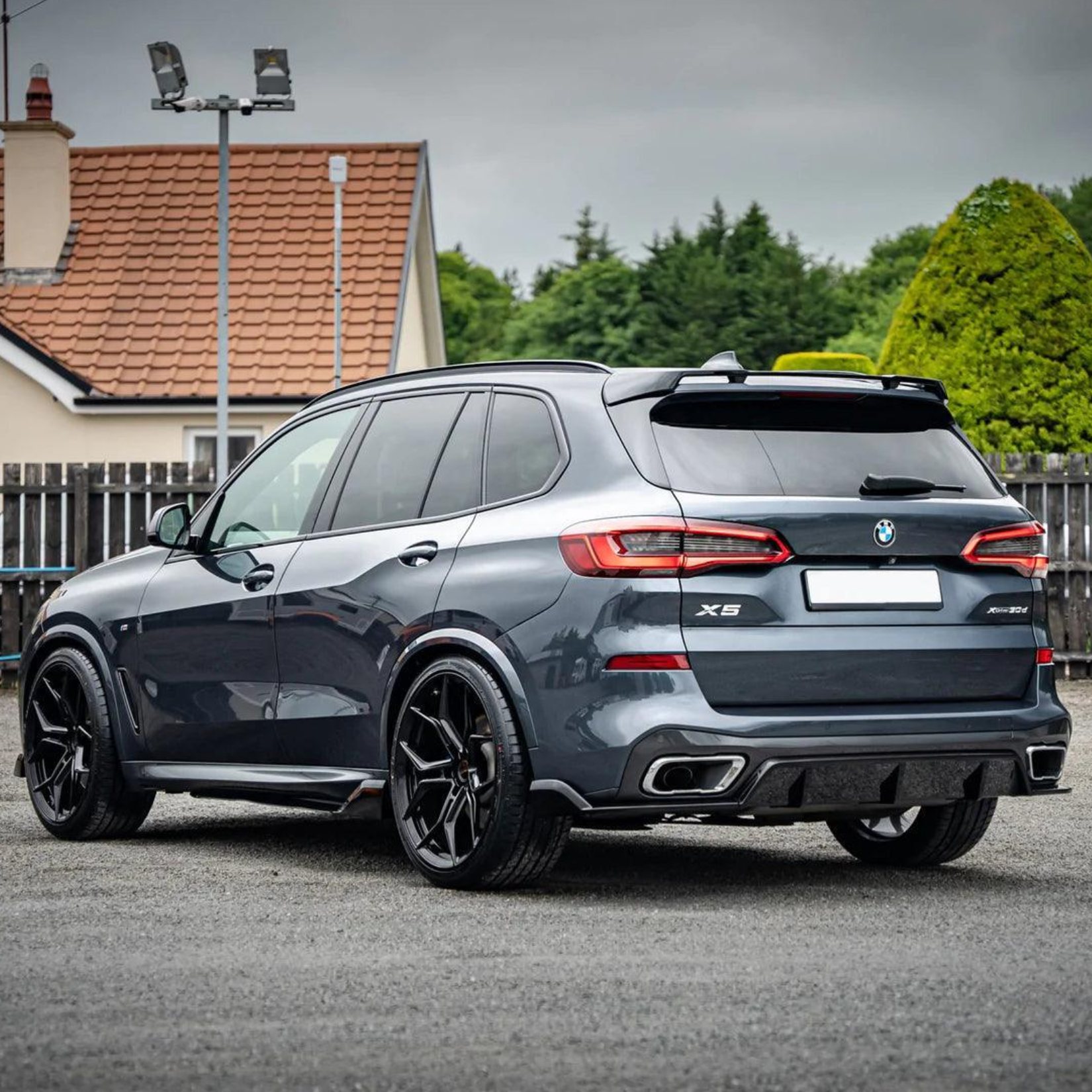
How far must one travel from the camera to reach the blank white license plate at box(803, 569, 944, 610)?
22.9 feet

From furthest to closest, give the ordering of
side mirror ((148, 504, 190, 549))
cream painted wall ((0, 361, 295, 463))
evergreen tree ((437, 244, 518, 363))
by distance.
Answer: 1. evergreen tree ((437, 244, 518, 363))
2. cream painted wall ((0, 361, 295, 463))
3. side mirror ((148, 504, 190, 549))

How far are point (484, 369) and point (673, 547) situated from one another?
152cm

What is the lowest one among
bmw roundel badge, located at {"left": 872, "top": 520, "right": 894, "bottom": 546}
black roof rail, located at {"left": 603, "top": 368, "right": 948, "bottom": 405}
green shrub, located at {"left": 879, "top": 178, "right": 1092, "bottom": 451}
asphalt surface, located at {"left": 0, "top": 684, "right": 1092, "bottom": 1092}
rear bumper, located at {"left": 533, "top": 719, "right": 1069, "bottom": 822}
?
asphalt surface, located at {"left": 0, "top": 684, "right": 1092, "bottom": 1092}

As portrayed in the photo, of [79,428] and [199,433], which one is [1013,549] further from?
[79,428]

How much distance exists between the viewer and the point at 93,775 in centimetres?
914

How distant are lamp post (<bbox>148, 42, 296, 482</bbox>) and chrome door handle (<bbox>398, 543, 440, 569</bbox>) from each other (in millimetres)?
14120

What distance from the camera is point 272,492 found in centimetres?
894

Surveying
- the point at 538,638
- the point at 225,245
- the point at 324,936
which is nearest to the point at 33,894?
the point at 324,936

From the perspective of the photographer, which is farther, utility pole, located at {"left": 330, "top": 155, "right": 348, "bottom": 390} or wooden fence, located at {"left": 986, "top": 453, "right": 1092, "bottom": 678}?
utility pole, located at {"left": 330, "top": 155, "right": 348, "bottom": 390}

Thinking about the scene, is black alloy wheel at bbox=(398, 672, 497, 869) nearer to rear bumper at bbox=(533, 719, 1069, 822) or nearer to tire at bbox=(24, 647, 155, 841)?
rear bumper at bbox=(533, 719, 1069, 822)

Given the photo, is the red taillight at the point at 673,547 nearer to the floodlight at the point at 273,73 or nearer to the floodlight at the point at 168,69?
→ the floodlight at the point at 273,73

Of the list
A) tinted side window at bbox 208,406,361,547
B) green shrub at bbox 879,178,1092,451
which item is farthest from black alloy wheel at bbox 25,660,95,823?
green shrub at bbox 879,178,1092,451

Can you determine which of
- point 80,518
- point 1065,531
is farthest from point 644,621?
point 80,518

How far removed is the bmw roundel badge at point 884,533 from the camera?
7.09 meters
